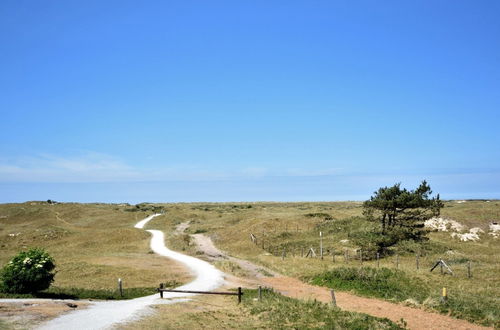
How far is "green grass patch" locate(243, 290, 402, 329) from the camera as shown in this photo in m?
22.3

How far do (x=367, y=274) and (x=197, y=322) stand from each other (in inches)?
730

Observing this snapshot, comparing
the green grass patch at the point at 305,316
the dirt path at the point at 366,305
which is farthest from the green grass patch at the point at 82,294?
the dirt path at the point at 366,305

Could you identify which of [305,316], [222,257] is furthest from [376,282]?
[222,257]

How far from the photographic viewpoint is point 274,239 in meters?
66.9

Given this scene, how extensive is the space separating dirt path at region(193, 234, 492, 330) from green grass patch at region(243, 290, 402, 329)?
2.17 metres

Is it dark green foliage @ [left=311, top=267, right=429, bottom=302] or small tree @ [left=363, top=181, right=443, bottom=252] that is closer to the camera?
dark green foliage @ [left=311, top=267, right=429, bottom=302]

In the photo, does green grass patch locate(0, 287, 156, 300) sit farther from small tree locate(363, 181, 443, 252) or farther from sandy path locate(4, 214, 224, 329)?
small tree locate(363, 181, 443, 252)

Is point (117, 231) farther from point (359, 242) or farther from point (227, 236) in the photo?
point (359, 242)

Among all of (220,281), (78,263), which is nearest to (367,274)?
(220,281)

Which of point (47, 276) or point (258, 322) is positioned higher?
point (47, 276)

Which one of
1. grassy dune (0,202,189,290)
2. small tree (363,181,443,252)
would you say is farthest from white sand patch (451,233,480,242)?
grassy dune (0,202,189,290)

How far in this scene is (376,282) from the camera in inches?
1335

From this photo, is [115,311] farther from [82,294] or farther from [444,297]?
[444,297]

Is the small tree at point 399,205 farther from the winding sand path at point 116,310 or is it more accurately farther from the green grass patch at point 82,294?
the green grass patch at point 82,294
